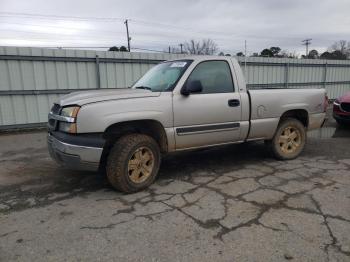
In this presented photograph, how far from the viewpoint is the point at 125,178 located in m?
4.34

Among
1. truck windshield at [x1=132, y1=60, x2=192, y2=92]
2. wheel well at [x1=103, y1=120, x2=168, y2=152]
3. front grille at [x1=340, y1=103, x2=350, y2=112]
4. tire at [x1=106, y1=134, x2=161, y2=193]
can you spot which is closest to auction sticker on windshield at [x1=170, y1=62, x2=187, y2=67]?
truck windshield at [x1=132, y1=60, x2=192, y2=92]

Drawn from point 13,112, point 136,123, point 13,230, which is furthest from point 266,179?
point 13,112

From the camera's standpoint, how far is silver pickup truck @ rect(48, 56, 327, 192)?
4.14 m

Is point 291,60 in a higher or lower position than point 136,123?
higher

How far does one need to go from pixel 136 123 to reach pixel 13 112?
6815mm

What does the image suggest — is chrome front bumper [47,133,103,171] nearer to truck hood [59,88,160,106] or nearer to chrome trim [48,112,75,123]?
chrome trim [48,112,75,123]

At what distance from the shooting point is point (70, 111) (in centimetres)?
415

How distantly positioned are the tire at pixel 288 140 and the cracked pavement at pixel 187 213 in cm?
22

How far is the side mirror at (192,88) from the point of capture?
4.68m

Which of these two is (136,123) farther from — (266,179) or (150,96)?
(266,179)

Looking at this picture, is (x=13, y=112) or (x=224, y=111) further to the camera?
(x=13, y=112)

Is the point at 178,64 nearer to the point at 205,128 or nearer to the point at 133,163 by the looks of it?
the point at 205,128

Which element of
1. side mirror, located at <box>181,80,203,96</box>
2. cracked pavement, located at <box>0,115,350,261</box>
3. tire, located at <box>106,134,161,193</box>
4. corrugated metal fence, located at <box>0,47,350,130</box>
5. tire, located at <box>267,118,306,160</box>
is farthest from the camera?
corrugated metal fence, located at <box>0,47,350,130</box>

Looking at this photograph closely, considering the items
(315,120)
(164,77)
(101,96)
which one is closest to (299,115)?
(315,120)
